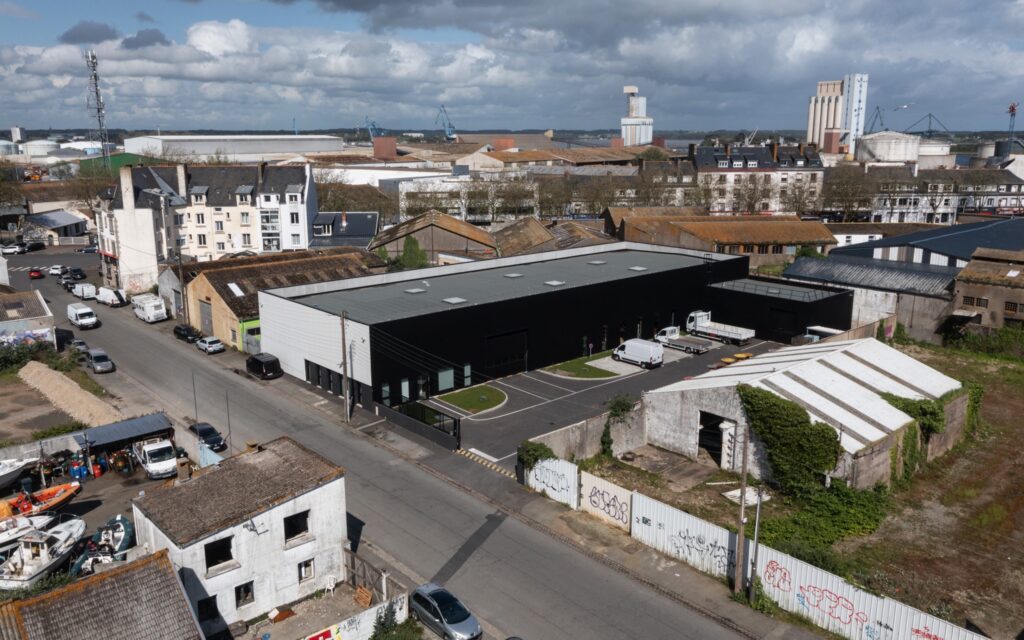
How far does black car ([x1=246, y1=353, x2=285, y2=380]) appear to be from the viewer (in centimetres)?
4219

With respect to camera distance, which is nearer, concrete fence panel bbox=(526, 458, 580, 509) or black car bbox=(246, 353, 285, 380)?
concrete fence panel bbox=(526, 458, 580, 509)

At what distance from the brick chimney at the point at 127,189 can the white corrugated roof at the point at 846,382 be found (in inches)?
2125

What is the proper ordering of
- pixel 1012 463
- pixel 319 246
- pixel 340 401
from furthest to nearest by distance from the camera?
pixel 319 246 < pixel 340 401 < pixel 1012 463

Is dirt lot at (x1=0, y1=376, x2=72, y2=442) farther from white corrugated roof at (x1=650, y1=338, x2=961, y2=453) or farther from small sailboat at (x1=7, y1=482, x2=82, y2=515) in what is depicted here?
white corrugated roof at (x1=650, y1=338, x2=961, y2=453)

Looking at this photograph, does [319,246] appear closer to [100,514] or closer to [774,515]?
[100,514]

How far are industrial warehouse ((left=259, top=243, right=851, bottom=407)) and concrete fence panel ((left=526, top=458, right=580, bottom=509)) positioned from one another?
1183 cm

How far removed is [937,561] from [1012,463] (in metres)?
11.2

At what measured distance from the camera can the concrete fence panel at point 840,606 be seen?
707 inches

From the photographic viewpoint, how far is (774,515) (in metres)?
26.5

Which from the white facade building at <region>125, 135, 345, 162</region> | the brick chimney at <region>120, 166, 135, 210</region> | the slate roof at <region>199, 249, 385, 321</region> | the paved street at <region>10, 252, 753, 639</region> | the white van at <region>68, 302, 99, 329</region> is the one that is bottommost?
the paved street at <region>10, 252, 753, 639</region>

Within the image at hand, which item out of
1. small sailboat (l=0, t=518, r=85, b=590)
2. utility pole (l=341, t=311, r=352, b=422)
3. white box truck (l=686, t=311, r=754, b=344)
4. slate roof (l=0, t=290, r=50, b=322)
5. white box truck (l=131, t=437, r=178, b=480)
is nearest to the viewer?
small sailboat (l=0, t=518, r=85, b=590)

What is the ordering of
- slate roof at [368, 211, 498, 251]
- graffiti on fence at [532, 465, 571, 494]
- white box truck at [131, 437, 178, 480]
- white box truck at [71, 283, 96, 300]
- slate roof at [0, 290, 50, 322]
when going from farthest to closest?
slate roof at [368, 211, 498, 251], white box truck at [71, 283, 96, 300], slate roof at [0, 290, 50, 322], white box truck at [131, 437, 178, 480], graffiti on fence at [532, 465, 571, 494]

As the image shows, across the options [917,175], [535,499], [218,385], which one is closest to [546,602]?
[535,499]

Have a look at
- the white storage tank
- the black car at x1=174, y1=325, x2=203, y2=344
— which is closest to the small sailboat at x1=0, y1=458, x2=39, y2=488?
the black car at x1=174, y1=325, x2=203, y2=344
